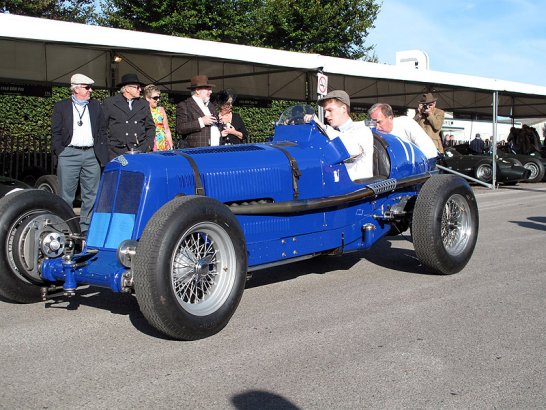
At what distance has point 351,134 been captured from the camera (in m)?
5.80

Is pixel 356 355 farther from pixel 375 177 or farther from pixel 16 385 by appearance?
pixel 375 177

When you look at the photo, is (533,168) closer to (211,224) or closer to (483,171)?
(483,171)

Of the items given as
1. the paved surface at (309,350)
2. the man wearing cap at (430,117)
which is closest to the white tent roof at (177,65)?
the man wearing cap at (430,117)

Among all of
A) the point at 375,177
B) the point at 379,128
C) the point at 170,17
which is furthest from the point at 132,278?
the point at 170,17

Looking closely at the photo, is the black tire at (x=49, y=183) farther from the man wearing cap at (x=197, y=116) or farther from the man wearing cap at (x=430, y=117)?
the man wearing cap at (x=430, y=117)

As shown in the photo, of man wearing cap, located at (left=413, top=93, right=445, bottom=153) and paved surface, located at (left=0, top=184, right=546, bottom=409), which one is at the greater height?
man wearing cap, located at (left=413, top=93, right=445, bottom=153)

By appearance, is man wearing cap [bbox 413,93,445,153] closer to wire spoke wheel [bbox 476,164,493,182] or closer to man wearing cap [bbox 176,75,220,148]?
man wearing cap [bbox 176,75,220,148]

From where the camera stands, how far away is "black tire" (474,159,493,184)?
18.0m

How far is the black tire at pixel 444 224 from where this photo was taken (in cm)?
566

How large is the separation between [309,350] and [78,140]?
12.5 feet

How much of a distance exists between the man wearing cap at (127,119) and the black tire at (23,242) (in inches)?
86.9

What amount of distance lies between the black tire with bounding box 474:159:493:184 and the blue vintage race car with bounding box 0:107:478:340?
493 inches

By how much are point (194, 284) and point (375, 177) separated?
99.2 inches

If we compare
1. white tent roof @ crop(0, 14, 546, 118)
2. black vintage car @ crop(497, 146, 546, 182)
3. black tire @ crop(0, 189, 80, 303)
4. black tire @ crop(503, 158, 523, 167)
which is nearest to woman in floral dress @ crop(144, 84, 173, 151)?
white tent roof @ crop(0, 14, 546, 118)
